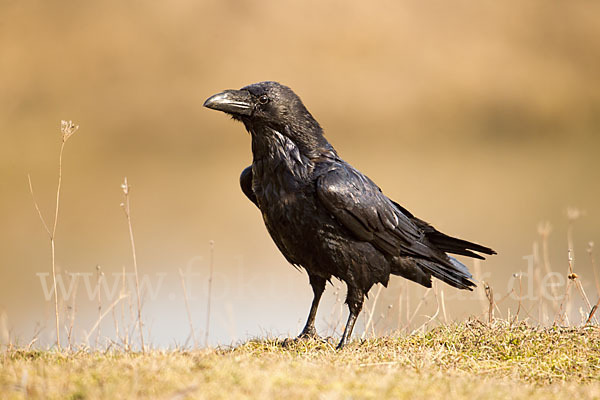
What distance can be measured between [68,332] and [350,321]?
1825mm

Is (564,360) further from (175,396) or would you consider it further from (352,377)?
(175,396)

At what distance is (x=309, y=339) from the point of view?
157 inches

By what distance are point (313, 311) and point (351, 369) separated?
4.70 ft

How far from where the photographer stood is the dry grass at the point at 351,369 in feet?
8.05

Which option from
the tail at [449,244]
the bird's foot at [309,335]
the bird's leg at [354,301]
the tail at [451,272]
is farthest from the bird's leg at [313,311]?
the tail at [449,244]

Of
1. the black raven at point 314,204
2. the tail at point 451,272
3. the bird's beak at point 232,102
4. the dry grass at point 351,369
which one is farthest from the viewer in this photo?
the tail at point 451,272

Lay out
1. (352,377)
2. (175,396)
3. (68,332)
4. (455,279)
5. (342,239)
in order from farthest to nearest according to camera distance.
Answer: (455,279)
(342,239)
(68,332)
(352,377)
(175,396)

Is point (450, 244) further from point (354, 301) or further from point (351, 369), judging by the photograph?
point (351, 369)

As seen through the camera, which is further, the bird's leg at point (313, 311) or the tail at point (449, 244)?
the tail at point (449, 244)

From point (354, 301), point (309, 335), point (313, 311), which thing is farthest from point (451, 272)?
point (309, 335)

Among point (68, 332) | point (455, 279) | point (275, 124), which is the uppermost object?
point (275, 124)

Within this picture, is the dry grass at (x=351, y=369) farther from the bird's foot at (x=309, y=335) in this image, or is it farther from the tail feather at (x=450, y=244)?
the tail feather at (x=450, y=244)

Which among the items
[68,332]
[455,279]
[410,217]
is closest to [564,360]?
[455,279]

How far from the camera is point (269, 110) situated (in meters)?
4.34
